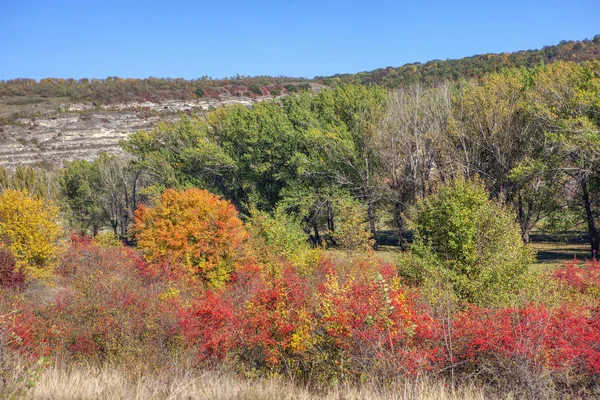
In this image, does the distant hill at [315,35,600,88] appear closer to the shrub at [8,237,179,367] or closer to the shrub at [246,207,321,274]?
the shrub at [246,207,321,274]

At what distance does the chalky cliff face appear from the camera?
267 ft

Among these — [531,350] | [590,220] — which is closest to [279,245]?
[590,220]

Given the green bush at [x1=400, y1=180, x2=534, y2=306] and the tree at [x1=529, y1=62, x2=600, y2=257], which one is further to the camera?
the tree at [x1=529, y1=62, x2=600, y2=257]

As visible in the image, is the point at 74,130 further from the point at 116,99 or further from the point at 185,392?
the point at 185,392

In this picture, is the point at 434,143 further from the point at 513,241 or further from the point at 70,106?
the point at 70,106

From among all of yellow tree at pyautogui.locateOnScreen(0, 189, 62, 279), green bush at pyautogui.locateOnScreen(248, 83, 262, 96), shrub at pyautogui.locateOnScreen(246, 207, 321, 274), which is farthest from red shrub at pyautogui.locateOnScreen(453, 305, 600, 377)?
green bush at pyautogui.locateOnScreen(248, 83, 262, 96)

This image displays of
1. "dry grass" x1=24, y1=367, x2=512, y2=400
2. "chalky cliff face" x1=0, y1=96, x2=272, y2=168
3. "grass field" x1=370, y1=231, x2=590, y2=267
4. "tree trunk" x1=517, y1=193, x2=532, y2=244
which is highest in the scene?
"chalky cliff face" x1=0, y1=96, x2=272, y2=168

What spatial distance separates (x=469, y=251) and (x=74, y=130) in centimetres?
9236

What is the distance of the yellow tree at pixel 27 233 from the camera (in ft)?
77.5

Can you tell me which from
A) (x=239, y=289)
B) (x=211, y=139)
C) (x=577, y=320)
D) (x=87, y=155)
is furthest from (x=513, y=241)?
(x=87, y=155)

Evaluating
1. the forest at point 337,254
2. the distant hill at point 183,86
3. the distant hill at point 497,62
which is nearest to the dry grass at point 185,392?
the forest at point 337,254

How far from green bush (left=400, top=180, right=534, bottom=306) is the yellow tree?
18.5 m

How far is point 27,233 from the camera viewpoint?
24.1 metres

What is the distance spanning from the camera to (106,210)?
5462cm
